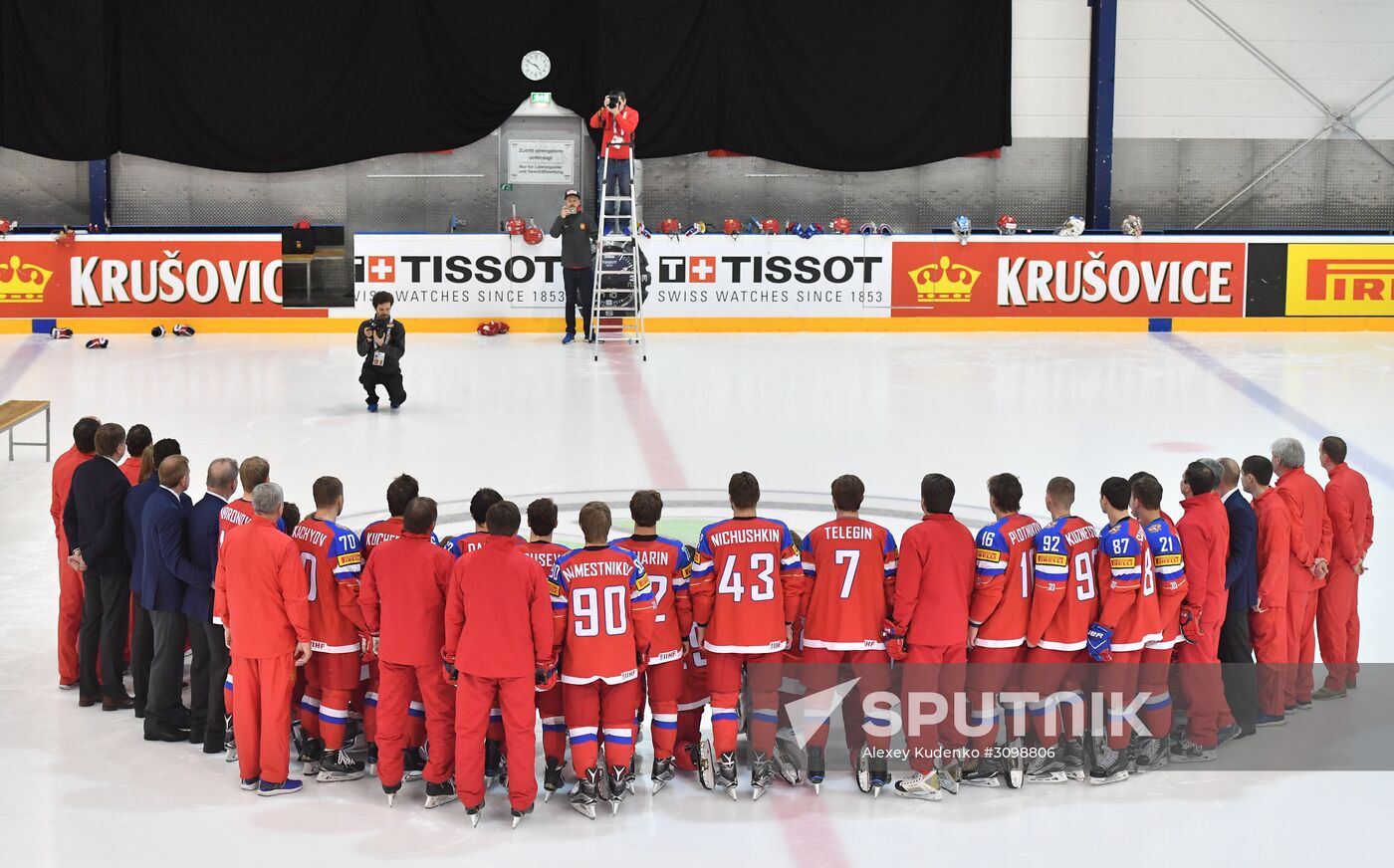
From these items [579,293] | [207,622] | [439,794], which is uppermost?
[579,293]

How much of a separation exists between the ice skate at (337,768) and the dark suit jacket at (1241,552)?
163 inches

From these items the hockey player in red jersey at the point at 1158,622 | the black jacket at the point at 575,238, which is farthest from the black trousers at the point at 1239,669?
the black jacket at the point at 575,238

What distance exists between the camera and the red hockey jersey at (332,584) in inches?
276

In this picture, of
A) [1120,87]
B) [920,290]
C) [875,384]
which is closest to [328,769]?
[875,384]

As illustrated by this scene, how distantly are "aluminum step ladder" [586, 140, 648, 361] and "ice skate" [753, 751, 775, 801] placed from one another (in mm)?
13952

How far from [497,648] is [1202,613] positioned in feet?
10.7

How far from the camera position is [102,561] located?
25.7 ft

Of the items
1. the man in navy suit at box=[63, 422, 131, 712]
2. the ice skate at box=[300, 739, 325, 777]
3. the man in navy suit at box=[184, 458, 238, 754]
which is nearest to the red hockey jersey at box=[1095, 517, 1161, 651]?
the ice skate at box=[300, 739, 325, 777]

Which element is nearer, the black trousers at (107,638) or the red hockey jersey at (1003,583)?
the red hockey jersey at (1003,583)

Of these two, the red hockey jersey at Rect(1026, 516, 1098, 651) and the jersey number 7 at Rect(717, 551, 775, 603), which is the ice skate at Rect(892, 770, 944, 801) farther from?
the jersey number 7 at Rect(717, 551, 775, 603)

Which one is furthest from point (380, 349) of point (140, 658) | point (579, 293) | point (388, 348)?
point (140, 658)

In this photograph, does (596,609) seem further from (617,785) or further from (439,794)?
(439,794)

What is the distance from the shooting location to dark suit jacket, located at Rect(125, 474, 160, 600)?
300 inches

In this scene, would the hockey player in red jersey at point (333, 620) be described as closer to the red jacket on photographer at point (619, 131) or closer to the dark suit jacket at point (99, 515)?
the dark suit jacket at point (99, 515)
